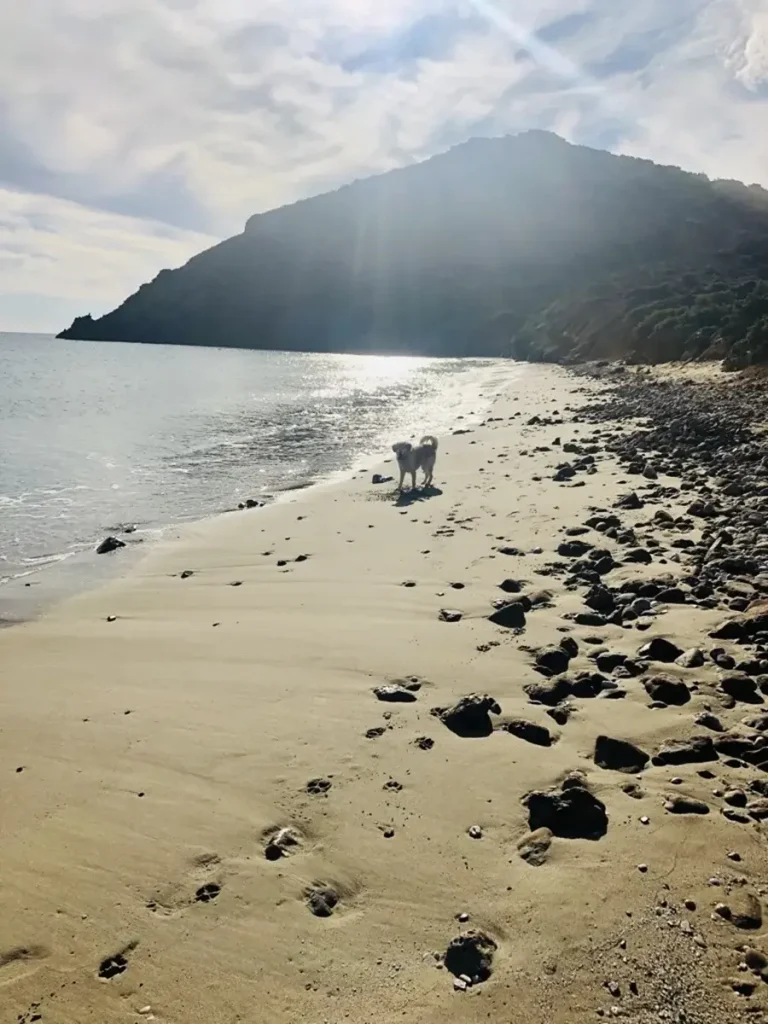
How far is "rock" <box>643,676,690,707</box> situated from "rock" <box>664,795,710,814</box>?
3.69 feet

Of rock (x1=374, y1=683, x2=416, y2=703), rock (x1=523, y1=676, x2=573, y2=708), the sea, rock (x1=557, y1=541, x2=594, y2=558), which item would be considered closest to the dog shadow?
the sea

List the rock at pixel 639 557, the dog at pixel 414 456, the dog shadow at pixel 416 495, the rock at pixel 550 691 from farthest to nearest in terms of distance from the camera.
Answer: the dog at pixel 414 456 < the dog shadow at pixel 416 495 < the rock at pixel 639 557 < the rock at pixel 550 691

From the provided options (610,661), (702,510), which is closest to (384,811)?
(610,661)

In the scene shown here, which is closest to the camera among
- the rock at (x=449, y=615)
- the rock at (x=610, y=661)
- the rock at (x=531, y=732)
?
the rock at (x=531, y=732)

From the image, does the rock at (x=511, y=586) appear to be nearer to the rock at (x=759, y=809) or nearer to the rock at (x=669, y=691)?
the rock at (x=669, y=691)

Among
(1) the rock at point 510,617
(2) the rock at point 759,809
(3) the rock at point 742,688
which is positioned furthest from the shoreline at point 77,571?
(2) the rock at point 759,809

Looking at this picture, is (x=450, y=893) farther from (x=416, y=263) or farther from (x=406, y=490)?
(x=416, y=263)

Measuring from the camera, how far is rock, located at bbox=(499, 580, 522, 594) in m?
7.78

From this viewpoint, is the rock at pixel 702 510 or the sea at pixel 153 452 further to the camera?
the sea at pixel 153 452

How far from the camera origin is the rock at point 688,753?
4.36 meters

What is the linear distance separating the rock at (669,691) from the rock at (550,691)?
0.62m

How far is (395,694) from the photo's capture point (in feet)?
18.4

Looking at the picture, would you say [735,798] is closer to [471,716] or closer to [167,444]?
[471,716]

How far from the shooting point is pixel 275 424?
31.0 m
